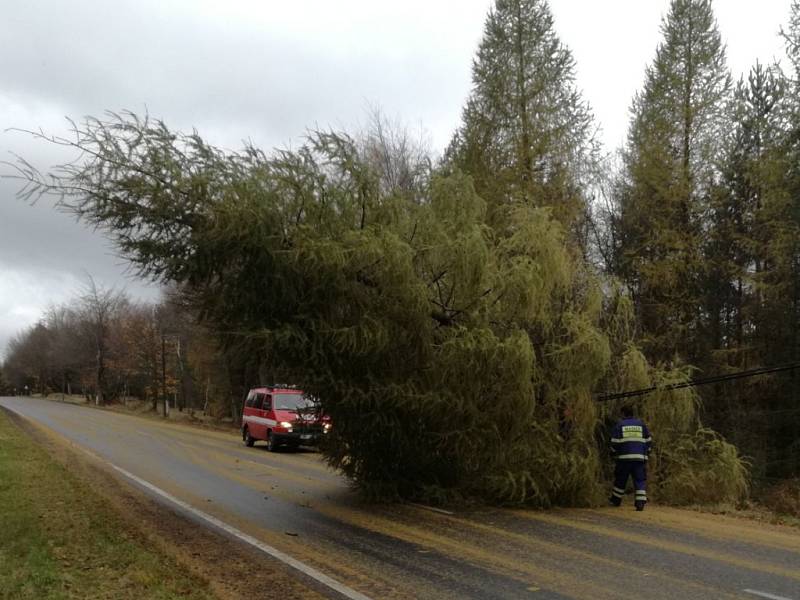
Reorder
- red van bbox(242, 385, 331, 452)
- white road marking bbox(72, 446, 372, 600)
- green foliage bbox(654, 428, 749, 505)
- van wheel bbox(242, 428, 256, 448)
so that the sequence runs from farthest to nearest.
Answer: van wheel bbox(242, 428, 256, 448)
red van bbox(242, 385, 331, 452)
green foliage bbox(654, 428, 749, 505)
white road marking bbox(72, 446, 372, 600)

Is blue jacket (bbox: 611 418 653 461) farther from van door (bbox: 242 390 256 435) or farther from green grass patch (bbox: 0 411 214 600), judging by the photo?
van door (bbox: 242 390 256 435)

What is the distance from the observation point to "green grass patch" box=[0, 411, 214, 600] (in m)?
5.99

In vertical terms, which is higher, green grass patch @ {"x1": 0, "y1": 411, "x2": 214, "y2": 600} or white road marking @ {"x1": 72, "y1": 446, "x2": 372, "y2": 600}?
green grass patch @ {"x1": 0, "y1": 411, "x2": 214, "y2": 600}

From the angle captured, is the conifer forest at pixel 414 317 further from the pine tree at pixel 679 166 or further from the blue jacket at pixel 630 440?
the pine tree at pixel 679 166

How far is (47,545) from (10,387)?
166034 millimetres

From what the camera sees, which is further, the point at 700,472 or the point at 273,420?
the point at 273,420

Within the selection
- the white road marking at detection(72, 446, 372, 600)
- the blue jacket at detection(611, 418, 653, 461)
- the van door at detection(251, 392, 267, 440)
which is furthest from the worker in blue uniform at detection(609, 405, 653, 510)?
the van door at detection(251, 392, 267, 440)

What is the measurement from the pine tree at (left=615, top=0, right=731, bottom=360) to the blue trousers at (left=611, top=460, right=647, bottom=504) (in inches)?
519

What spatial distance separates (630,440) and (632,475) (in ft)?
1.99

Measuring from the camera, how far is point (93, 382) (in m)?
73.9

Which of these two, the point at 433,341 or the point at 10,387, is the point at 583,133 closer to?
the point at 433,341

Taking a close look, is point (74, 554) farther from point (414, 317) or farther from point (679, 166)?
point (679, 166)

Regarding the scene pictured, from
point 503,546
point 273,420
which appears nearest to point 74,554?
point 503,546

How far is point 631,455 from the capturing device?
439 inches
